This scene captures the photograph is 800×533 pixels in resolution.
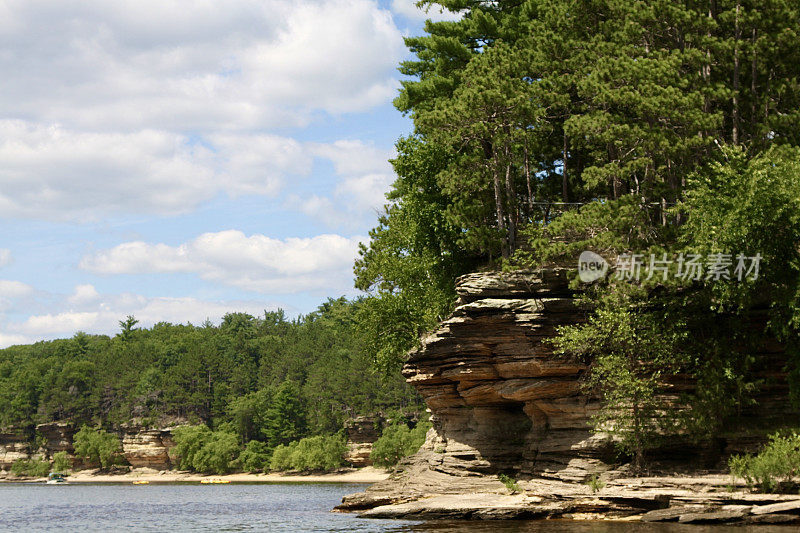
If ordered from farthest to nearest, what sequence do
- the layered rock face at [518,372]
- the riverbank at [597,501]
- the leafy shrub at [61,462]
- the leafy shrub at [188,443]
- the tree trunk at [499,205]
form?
the leafy shrub at [61,462] → the leafy shrub at [188,443] → the tree trunk at [499,205] → the layered rock face at [518,372] → the riverbank at [597,501]

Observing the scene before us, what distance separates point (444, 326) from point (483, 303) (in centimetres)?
282

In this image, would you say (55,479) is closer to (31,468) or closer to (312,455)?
(31,468)

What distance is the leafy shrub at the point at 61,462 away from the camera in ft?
394

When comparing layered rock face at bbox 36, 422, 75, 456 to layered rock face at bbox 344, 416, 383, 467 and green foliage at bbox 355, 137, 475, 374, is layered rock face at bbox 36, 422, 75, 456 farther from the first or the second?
green foliage at bbox 355, 137, 475, 374

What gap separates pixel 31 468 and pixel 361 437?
181ft

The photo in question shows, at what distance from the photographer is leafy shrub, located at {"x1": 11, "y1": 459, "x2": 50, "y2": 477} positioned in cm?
12119

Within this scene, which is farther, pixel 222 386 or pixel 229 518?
pixel 222 386

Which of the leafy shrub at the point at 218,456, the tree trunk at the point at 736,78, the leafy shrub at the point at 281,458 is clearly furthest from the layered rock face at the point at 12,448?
the tree trunk at the point at 736,78

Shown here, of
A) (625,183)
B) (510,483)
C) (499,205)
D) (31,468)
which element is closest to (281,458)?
(31,468)

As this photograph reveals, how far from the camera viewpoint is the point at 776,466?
2947 cm

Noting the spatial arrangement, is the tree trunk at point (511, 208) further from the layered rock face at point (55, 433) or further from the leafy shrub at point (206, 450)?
the layered rock face at point (55, 433)

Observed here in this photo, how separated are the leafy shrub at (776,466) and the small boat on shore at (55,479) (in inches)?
3934

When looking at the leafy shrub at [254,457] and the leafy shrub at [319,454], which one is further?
the leafy shrub at [254,457]

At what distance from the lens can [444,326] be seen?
1549 inches
